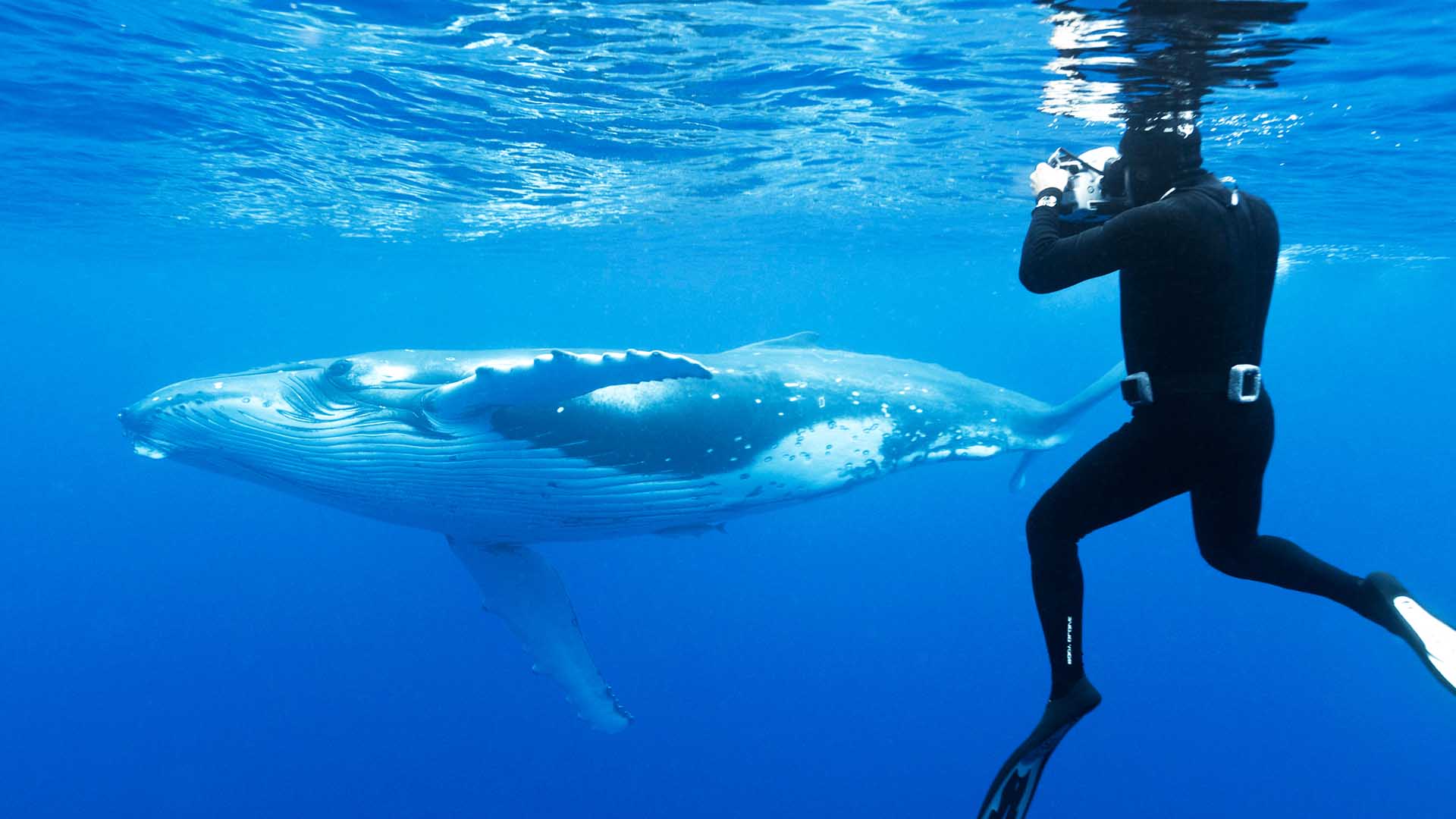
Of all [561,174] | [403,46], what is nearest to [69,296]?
[561,174]

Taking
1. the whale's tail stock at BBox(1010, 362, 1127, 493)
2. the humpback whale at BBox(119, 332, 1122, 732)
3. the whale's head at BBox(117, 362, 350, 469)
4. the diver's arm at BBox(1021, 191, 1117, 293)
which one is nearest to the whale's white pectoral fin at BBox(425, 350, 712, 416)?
the humpback whale at BBox(119, 332, 1122, 732)

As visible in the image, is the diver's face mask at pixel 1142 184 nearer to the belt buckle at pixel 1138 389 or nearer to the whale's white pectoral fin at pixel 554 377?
the belt buckle at pixel 1138 389

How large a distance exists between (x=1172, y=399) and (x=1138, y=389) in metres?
0.16

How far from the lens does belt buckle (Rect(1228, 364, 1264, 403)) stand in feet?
12.5

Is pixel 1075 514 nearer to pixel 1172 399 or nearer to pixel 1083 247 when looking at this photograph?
pixel 1172 399

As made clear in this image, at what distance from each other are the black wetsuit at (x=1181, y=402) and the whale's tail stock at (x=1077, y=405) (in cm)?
399

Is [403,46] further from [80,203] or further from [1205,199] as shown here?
[80,203]

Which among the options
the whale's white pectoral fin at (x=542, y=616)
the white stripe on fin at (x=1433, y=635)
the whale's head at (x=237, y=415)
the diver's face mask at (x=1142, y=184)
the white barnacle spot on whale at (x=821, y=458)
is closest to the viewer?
the white stripe on fin at (x=1433, y=635)

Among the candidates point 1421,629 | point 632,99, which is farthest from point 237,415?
point 632,99

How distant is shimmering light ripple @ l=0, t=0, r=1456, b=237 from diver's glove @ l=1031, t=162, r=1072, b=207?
4561mm

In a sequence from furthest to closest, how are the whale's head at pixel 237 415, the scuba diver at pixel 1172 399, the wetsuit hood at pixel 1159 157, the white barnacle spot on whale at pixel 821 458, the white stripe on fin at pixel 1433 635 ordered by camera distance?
1. the white barnacle spot on whale at pixel 821 458
2. the whale's head at pixel 237 415
3. the wetsuit hood at pixel 1159 157
4. the scuba diver at pixel 1172 399
5. the white stripe on fin at pixel 1433 635

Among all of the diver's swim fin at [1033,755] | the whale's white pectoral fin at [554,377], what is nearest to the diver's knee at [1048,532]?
the diver's swim fin at [1033,755]

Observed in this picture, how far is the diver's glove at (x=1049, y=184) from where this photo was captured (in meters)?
4.23

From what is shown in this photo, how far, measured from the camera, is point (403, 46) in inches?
436
